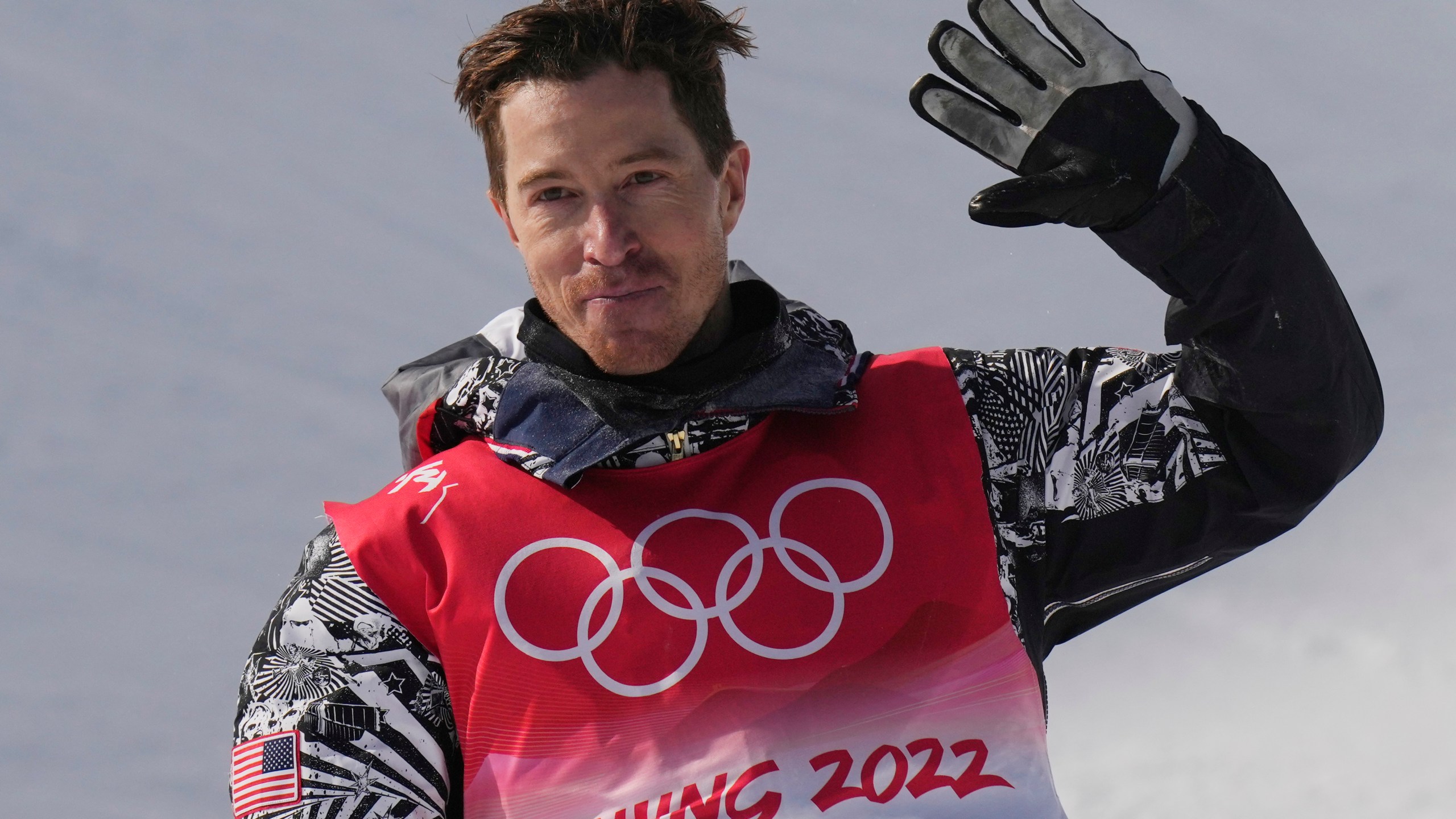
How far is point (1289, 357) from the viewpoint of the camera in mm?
3098

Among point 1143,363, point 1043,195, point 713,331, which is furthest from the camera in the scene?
point 713,331

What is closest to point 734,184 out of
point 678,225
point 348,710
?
point 678,225

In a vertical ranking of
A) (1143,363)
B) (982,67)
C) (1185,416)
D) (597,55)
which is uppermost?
(597,55)

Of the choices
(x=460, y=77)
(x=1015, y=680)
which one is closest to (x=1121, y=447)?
(x=1015, y=680)

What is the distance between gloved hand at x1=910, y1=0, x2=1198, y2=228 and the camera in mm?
3090

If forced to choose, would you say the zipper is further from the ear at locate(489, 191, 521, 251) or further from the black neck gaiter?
the ear at locate(489, 191, 521, 251)

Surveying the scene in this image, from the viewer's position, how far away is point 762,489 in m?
3.31

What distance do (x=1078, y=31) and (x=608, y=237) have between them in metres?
0.99

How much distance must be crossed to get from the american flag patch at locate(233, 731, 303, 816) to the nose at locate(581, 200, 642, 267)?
42.5 inches

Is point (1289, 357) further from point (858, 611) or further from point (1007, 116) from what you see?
point (858, 611)

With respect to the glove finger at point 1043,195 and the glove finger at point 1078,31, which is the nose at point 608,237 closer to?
the glove finger at point 1043,195

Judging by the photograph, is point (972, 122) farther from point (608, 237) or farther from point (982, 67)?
point (608, 237)

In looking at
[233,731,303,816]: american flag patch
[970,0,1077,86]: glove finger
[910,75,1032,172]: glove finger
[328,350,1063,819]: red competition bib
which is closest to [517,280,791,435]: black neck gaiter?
[328,350,1063,819]: red competition bib

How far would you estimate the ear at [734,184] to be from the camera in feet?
11.8
